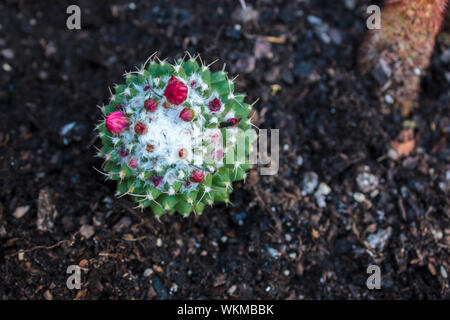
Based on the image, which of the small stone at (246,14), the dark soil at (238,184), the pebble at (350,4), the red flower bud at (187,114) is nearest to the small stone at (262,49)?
the dark soil at (238,184)

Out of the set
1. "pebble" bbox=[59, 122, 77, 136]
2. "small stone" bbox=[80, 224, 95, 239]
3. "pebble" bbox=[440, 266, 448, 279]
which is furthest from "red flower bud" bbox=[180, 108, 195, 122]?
"pebble" bbox=[440, 266, 448, 279]

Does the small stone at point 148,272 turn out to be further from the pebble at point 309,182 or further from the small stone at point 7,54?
the small stone at point 7,54

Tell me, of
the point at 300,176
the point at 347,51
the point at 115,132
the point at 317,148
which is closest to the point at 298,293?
the point at 300,176

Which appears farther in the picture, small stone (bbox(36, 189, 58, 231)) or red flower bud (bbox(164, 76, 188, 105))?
small stone (bbox(36, 189, 58, 231))

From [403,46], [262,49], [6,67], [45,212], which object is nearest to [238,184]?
[262,49]

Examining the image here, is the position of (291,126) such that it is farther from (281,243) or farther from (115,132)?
(115,132)

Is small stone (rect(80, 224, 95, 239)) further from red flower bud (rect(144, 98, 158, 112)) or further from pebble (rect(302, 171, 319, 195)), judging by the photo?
pebble (rect(302, 171, 319, 195))
